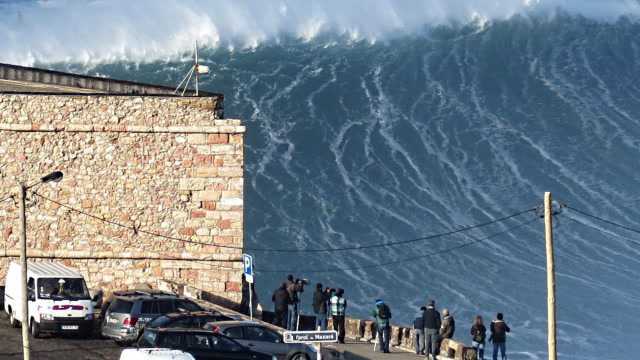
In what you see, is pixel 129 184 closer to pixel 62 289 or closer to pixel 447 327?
pixel 62 289

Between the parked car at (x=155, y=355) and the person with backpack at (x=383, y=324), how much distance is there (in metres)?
9.31

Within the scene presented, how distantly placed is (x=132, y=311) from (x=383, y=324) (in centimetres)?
633

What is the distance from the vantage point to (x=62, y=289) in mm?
35469

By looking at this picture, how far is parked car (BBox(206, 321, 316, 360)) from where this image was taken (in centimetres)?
3072

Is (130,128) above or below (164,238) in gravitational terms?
above

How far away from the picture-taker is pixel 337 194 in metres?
95.2

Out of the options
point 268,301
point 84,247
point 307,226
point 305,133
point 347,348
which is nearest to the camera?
point 347,348

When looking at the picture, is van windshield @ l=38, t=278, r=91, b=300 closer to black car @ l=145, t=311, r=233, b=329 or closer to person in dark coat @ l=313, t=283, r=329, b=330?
black car @ l=145, t=311, r=233, b=329

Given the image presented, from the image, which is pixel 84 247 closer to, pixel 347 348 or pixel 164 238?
pixel 164 238

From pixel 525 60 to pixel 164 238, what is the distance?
83214 mm

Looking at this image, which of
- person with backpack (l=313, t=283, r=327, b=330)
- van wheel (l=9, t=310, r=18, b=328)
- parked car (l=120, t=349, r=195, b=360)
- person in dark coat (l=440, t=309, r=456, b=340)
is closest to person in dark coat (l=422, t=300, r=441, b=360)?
person in dark coat (l=440, t=309, r=456, b=340)

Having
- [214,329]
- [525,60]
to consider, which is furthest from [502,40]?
[214,329]

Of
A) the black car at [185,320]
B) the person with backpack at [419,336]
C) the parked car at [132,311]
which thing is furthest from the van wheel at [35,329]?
the person with backpack at [419,336]

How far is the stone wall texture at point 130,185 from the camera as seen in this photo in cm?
4231
